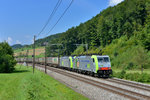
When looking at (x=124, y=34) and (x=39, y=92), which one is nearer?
(x=39, y=92)

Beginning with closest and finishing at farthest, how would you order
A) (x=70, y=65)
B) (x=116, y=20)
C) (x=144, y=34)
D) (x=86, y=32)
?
(x=70, y=65), (x=144, y=34), (x=116, y=20), (x=86, y=32)

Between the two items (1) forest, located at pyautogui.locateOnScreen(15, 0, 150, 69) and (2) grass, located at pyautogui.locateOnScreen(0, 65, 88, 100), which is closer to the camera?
(2) grass, located at pyautogui.locateOnScreen(0, 65, 88, 100)

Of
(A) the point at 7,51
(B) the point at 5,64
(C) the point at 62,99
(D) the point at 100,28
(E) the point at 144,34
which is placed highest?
(D) the point at 100,28

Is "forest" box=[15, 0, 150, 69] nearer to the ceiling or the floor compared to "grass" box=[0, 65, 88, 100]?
nearer to the ceiling

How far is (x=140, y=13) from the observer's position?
228ft

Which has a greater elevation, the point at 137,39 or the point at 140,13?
the point at 140,13

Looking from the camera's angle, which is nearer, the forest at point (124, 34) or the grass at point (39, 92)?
the grass at point (39, 92)

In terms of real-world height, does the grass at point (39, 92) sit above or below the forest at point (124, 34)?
below

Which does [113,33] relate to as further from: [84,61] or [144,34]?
[84,61]

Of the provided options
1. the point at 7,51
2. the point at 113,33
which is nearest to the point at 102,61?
the point at 7,51

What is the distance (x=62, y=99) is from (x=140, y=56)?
862 inches

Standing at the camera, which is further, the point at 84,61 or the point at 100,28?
the point at 100,28

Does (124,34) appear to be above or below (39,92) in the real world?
above

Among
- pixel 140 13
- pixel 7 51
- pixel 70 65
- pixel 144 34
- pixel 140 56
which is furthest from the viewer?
pixel 140 13
